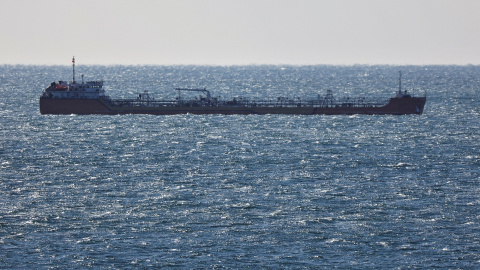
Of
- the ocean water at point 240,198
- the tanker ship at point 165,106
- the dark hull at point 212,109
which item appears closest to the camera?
the ocean water at point 240,198

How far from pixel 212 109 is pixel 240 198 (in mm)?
75011

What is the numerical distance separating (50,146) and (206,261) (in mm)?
60283

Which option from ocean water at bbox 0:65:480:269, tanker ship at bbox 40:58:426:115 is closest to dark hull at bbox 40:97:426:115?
tanker ship at bbox 40:58:426:115

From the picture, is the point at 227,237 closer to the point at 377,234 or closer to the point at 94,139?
the point at 377,234

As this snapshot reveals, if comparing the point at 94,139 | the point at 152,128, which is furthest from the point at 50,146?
the point at 152,128

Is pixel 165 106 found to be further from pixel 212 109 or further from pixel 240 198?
pixel 240 198

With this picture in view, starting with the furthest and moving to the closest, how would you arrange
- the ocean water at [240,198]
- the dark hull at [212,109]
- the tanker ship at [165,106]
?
the dark hull at [212,109]
the tanker ship at [165,106]
the ocean water at [240,198]

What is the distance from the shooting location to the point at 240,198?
76.0 metres

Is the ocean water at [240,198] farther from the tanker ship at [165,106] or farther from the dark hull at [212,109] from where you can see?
the dark hull at [212,109]

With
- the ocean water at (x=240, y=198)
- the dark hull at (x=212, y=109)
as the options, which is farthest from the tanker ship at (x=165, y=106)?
the ocean water at (x=240, y=198)

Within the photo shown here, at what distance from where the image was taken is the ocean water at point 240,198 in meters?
58.7

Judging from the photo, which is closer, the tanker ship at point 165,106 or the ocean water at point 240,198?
the ocean water at point 240,198

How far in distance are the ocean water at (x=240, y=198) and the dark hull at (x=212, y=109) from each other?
1846 centimetres

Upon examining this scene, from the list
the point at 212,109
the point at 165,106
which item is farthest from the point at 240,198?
the point at 165,106
